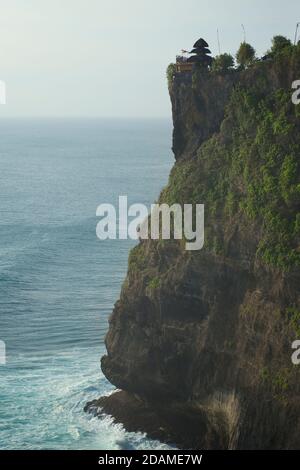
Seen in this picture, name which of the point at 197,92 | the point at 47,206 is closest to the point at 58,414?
the point at 197,92

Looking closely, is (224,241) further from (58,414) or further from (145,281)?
(58,414)

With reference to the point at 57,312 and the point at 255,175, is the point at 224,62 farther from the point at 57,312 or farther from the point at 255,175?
the point at 57,312

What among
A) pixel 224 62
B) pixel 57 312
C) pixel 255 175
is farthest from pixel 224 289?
Result: pixel 57 312

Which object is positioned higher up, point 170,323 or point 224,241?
point 224,241

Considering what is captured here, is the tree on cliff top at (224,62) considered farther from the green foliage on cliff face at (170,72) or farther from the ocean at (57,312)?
the ocean at (57,312)

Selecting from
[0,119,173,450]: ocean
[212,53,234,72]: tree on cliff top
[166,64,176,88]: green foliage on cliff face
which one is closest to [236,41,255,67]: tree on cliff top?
[212,53,234,72]: tree on cliff top

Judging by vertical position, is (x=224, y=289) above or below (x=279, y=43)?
below
